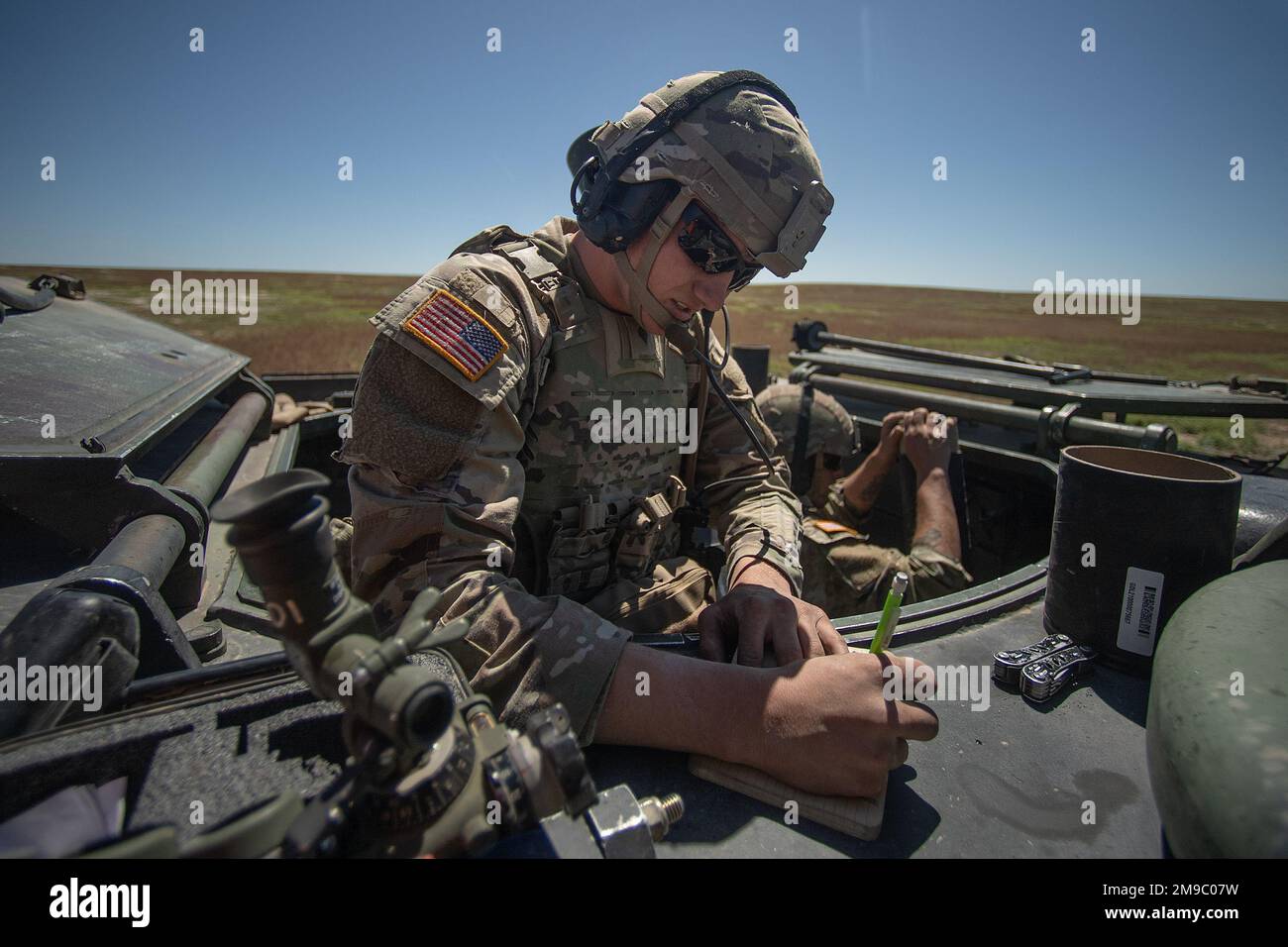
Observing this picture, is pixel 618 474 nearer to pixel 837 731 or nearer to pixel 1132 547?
pixel 837 731

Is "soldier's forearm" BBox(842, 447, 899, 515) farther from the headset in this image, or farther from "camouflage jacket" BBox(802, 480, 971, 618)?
the headset

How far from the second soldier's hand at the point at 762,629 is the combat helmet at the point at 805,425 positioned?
93.3 inches

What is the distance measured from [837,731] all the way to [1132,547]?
2.67ft

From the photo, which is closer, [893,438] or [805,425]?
[893,438]

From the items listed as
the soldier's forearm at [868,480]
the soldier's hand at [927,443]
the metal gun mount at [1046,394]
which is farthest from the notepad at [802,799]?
the soldier's forearm at [868,480]

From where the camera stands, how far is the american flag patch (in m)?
1.45

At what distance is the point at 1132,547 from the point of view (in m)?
1.46

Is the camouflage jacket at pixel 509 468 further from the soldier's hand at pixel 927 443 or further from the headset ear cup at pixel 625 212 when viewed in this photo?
the soldier's hand at pixel 927 443

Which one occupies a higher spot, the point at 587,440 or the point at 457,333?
the point at 457,333

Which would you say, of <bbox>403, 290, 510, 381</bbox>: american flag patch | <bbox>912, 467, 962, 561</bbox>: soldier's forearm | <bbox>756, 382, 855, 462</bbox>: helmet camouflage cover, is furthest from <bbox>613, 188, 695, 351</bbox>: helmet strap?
<bbox>756, 382, 855, 462</bbox>: helmet camouflage cover

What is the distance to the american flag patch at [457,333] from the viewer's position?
1447mm

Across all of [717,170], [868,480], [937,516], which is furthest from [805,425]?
[717,170]
